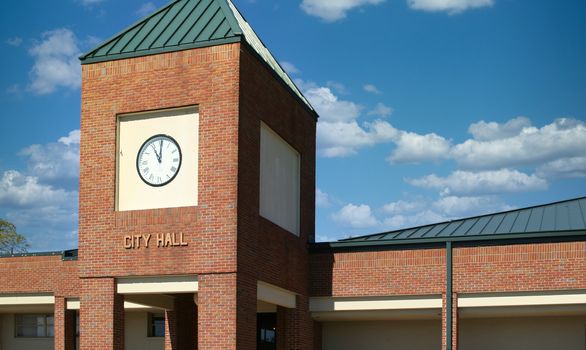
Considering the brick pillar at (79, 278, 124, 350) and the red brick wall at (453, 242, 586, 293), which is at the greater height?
the red brick wall at (453, 242, 586, 293)

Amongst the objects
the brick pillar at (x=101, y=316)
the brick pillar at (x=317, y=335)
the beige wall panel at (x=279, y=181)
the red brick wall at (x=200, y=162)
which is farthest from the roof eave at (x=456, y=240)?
the brick pillar at (x=101, y=316)

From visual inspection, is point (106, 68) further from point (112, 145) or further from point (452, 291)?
point (452, 291)

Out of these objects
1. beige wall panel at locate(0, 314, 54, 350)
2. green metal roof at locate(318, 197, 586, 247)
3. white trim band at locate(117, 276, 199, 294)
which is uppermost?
green metal roof at locate(318, 197, 586, 247)

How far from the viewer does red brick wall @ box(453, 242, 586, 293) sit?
958 inches

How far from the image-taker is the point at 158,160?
22906 mm

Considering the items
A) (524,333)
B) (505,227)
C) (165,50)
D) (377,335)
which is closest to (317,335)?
(377,335)

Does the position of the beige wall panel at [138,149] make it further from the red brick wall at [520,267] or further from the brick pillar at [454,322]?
the red brick wall at [520,267]

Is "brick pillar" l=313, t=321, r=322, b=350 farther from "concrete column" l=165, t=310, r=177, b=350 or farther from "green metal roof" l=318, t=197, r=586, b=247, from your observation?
"concrete column" l=165, t=310, r=177, b=350

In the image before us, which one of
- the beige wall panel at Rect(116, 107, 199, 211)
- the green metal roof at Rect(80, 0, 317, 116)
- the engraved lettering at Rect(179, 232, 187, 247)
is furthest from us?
the green metal roof at Rect(80, 0, 317, 116)

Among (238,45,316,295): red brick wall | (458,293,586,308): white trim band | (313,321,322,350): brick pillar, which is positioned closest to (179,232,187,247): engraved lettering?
(238,45,316,295): red brick wall

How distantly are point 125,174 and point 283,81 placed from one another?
17.2 ft

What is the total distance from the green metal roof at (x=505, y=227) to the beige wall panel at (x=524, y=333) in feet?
9.25

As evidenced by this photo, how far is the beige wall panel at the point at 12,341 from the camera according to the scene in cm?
3556

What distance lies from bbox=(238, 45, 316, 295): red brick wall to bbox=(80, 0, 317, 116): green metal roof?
79cm
